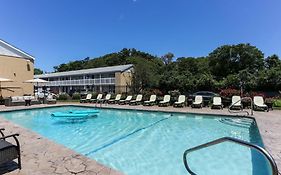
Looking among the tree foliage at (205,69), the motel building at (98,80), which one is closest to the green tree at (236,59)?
the tree foliage at (205,69)

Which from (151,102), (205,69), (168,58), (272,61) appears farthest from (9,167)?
(168,58)

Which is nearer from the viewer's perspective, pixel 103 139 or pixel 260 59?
pixel 103 139

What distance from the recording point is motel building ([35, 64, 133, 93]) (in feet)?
113

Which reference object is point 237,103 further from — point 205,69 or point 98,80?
point 205,69

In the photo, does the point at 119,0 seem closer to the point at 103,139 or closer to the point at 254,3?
the point at 254,3

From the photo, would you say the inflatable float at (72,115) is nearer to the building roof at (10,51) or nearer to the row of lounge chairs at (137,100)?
the row of lounge chairs at (137,100)

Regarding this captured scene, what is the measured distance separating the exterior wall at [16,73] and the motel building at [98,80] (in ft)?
40.2

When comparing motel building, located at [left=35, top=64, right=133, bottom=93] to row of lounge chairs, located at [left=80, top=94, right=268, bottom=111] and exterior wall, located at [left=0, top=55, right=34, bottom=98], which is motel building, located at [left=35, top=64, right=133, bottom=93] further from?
exterior wall, located at [left=0, top=55, right=34, bottom=98]

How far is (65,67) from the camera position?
6425 cm

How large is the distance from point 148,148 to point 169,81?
20.9 meters

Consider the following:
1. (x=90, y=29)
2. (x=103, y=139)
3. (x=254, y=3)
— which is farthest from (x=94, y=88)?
(x=103, y=139)

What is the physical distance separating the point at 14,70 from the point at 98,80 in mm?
14870

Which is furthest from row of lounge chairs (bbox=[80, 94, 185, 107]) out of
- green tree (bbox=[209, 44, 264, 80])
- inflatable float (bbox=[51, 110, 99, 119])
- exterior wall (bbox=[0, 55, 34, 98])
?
green tree (bbox=[209, 44, 264, 80])

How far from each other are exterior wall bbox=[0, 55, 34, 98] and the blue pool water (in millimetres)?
14382
